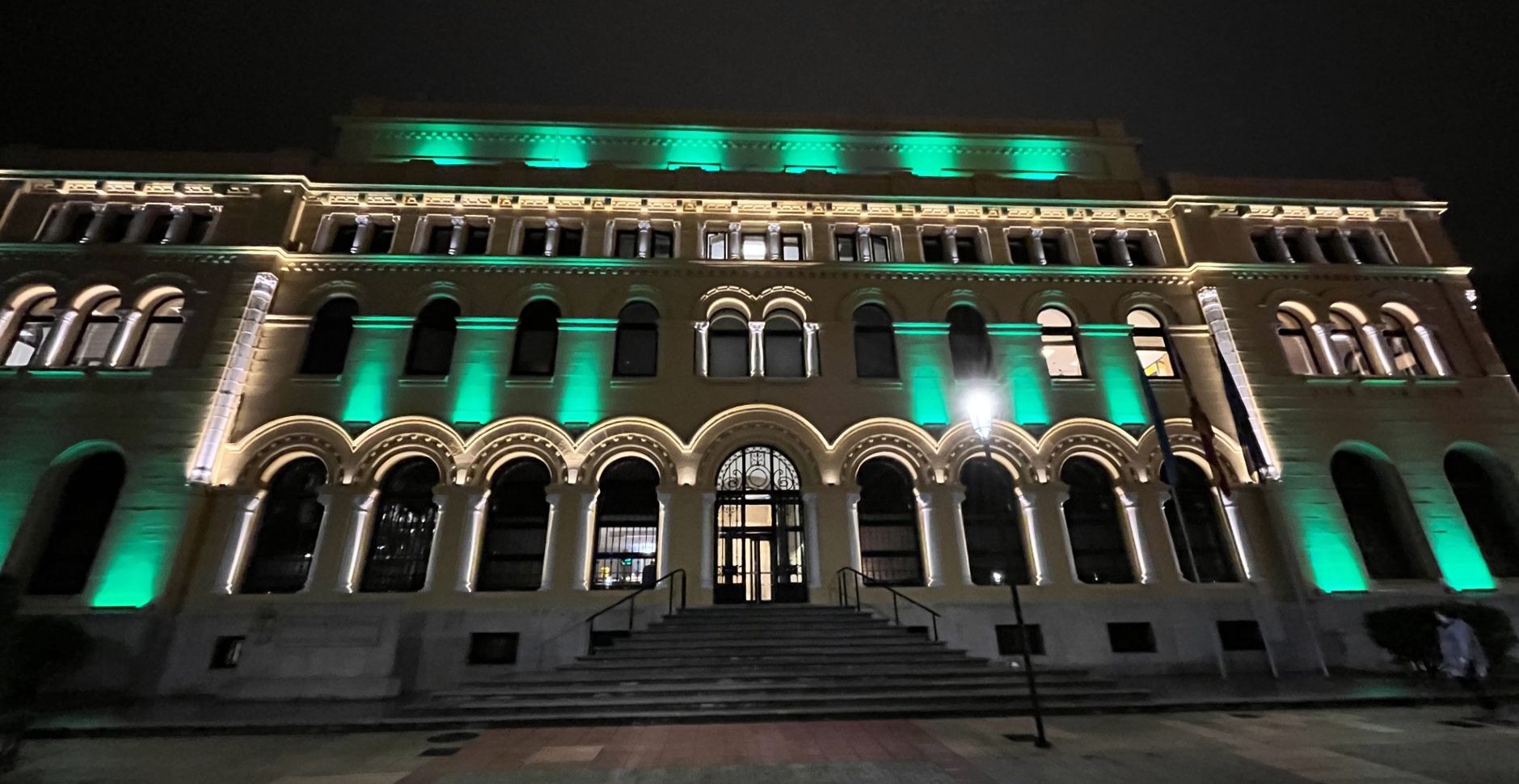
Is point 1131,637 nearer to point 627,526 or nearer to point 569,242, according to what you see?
point 627,526

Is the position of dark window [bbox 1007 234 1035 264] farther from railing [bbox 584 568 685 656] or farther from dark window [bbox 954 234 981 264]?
railing [bbox 584 568 685 656]

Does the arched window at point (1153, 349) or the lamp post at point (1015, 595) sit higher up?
the arched window at point (1153, 349)

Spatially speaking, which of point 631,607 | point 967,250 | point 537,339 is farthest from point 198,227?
point 967,250

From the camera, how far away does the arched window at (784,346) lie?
58.5 feet

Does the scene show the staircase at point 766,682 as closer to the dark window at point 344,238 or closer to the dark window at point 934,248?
the dark window at point 934,248

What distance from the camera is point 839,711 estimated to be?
1020 cm

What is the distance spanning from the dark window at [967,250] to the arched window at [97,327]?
22.9 m

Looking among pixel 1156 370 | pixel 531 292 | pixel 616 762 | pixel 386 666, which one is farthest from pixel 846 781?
pixel 1156 370

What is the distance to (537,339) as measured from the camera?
702 inches

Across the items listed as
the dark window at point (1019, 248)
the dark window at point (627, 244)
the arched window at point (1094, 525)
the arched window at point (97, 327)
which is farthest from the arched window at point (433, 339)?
the arched window at point (1094, 525)

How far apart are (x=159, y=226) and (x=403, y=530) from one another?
1181cm

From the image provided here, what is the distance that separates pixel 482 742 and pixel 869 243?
1573cm

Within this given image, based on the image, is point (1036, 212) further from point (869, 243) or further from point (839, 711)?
point (839, 711)

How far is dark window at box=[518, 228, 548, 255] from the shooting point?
62.1 ft
